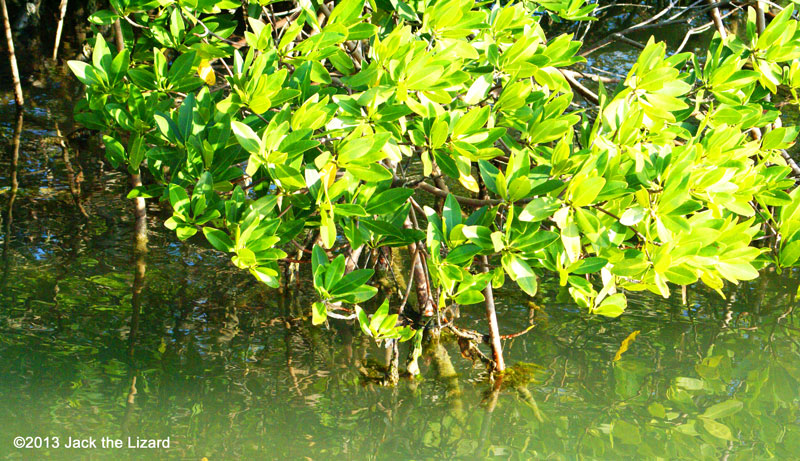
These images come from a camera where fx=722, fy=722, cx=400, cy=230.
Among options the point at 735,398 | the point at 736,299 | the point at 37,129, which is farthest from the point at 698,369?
the point at 37,129

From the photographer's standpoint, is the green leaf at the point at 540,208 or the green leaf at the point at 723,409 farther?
the green leaf at the point at 723,409

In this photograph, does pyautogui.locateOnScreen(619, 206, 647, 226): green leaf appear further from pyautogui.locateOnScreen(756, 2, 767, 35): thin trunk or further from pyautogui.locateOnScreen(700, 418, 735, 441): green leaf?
pyautogui.locateOnScreen(756, 2, 767, 35): thin trunk

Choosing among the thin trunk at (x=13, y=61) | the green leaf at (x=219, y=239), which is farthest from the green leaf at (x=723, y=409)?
the thin trunk at (x=13, y=61)

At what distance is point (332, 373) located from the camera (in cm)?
273

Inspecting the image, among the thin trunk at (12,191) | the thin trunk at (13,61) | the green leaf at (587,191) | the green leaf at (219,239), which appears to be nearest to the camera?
the green leaf at (587,191)

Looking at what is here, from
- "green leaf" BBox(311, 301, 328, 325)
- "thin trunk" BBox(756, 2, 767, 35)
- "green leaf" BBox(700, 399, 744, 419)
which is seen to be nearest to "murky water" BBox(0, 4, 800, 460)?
"green leaf" BBox(700, 399, 744, 419)

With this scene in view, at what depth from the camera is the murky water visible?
7.67ft

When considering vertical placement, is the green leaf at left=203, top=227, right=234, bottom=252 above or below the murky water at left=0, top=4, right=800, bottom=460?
above

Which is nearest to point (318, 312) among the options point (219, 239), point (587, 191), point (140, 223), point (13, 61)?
point (219, 239)

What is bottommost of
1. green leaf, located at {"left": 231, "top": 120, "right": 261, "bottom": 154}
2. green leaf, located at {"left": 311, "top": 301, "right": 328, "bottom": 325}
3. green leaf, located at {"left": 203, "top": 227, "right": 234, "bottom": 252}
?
green leaf, located at {"left": 311, "top": 301, "right": 328, "bottom": 325}

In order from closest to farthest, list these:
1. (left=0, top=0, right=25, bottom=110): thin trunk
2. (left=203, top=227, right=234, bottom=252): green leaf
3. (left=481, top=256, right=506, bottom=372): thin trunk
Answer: (left=203, top=227, right=234, bottom=252): green leaf → (left=481, top=256, right=506, bottom=372): thin trunk → (left=0, top=0, right=25, bottom=110): thin trunk

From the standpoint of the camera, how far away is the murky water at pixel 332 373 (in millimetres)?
2338

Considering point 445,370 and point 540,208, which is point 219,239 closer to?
point 540,208

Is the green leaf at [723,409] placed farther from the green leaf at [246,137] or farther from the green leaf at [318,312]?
the green leaf at [246,137]
